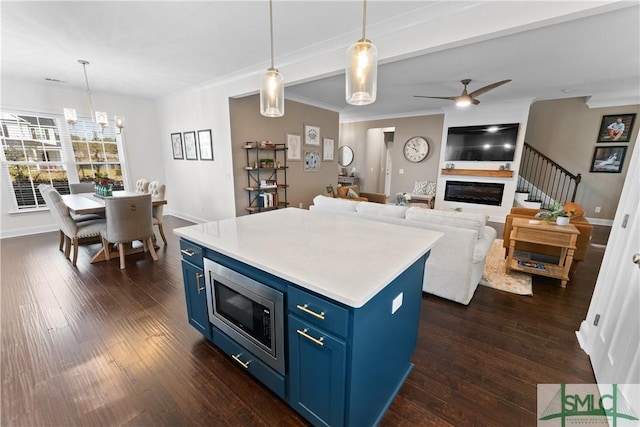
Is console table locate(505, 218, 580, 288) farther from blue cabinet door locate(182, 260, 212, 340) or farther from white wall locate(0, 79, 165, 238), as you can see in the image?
white wall locate(0, 79, 165, 238)

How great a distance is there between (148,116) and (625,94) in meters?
9.72

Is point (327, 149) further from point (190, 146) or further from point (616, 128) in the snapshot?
point (616, 128)

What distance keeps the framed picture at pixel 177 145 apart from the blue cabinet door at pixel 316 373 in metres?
5.56

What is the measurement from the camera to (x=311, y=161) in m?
5.95

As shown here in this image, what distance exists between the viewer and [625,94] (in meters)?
4.95

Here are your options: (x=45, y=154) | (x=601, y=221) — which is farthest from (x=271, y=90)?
(x=601, y=221)

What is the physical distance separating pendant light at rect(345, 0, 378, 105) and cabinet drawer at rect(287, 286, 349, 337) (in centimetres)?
110

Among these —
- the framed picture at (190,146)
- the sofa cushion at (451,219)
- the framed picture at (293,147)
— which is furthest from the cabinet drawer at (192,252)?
the framed picture at (190,146)

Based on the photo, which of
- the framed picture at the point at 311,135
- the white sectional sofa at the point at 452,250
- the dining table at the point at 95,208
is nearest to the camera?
the white sectional sofa at the point at 452,250

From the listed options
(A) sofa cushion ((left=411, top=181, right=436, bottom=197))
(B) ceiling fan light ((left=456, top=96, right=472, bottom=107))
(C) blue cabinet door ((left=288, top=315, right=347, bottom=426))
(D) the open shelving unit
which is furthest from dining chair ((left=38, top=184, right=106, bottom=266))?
(A) sofa cushion ((left=411, top=181, right=436, bottom=197))

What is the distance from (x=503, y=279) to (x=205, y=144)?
17.1ft

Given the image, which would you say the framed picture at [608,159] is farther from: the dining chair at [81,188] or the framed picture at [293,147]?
the dining chair at [81,188]

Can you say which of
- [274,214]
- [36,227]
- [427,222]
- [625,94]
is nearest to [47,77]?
[36,227]

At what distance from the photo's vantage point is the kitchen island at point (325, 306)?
1100 millimetres
